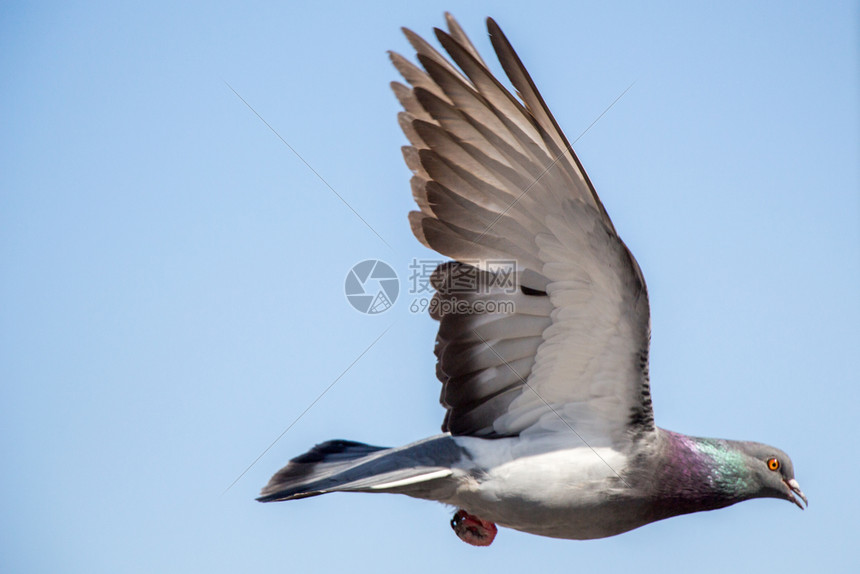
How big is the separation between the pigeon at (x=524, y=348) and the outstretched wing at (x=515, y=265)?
0.01 m

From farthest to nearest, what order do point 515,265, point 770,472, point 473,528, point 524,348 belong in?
1. point 473,528
2. point 770,472
3. point 524,348
4. point 515,265

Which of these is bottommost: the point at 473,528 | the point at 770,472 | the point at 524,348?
the point at 770,472

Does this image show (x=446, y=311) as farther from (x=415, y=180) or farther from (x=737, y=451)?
(x=737, y=451)

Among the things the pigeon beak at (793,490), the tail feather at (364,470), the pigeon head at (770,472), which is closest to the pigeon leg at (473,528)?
the tail feather at (364,470)

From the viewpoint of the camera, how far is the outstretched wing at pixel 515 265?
5.58 m

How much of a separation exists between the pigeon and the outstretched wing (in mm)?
10

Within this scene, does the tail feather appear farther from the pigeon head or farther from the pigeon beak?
the pigeon beak

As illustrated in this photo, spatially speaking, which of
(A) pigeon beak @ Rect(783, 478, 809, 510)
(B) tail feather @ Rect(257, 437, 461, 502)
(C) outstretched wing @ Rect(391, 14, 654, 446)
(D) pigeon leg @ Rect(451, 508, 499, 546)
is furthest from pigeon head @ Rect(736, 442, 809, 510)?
(B) tail feather @ Rect(257, 437, 461, 502)

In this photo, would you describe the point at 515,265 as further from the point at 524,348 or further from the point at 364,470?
the point at 364,470

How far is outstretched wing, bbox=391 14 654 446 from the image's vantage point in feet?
18.3

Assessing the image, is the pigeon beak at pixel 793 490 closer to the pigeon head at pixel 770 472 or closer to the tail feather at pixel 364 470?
the pigeon head at pixel 770 472

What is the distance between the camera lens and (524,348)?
630cm

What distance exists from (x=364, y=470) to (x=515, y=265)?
1.93 m

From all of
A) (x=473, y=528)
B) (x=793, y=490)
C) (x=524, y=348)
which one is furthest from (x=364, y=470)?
(x=793, y=490)
